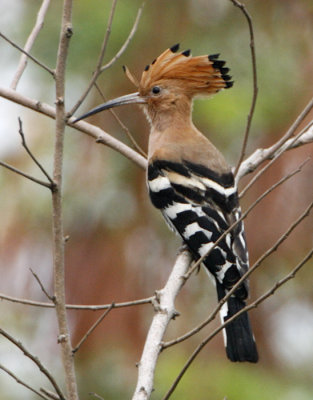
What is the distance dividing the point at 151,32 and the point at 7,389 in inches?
84.2

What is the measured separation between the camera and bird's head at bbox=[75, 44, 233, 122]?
3.40 metres

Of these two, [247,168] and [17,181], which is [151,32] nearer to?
[17,181]

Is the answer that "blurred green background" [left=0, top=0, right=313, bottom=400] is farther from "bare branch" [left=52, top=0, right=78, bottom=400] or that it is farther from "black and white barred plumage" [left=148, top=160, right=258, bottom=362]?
"bare branch" [left=52, top=0, right=78, bottom=400]

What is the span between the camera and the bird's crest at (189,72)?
11.1 ft

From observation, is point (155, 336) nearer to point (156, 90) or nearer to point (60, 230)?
point (60, 230)

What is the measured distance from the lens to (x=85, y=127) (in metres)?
3.09

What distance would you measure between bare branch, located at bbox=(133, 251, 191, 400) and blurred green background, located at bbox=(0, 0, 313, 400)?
4.96ft

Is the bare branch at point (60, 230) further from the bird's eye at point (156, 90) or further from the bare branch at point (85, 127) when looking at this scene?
the bird's eye at point (156, 90)

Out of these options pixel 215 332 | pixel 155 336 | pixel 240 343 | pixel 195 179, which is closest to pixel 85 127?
pixel 195 179

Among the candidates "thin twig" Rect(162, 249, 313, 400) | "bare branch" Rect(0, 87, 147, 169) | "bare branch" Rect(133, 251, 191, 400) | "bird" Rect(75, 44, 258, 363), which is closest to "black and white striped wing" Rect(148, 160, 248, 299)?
"bird" Rect(75, 44, 258, 363)

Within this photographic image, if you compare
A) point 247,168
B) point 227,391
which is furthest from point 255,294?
point 247,168

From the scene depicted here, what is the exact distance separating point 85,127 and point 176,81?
0.56 meters

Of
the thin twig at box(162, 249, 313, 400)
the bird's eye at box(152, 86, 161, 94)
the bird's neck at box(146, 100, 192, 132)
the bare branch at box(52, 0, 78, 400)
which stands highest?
the bird's eye at box(152, 86, 161, 94)

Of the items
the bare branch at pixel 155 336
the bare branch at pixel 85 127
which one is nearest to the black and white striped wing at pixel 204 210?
the bare branch at pixel 85 127
